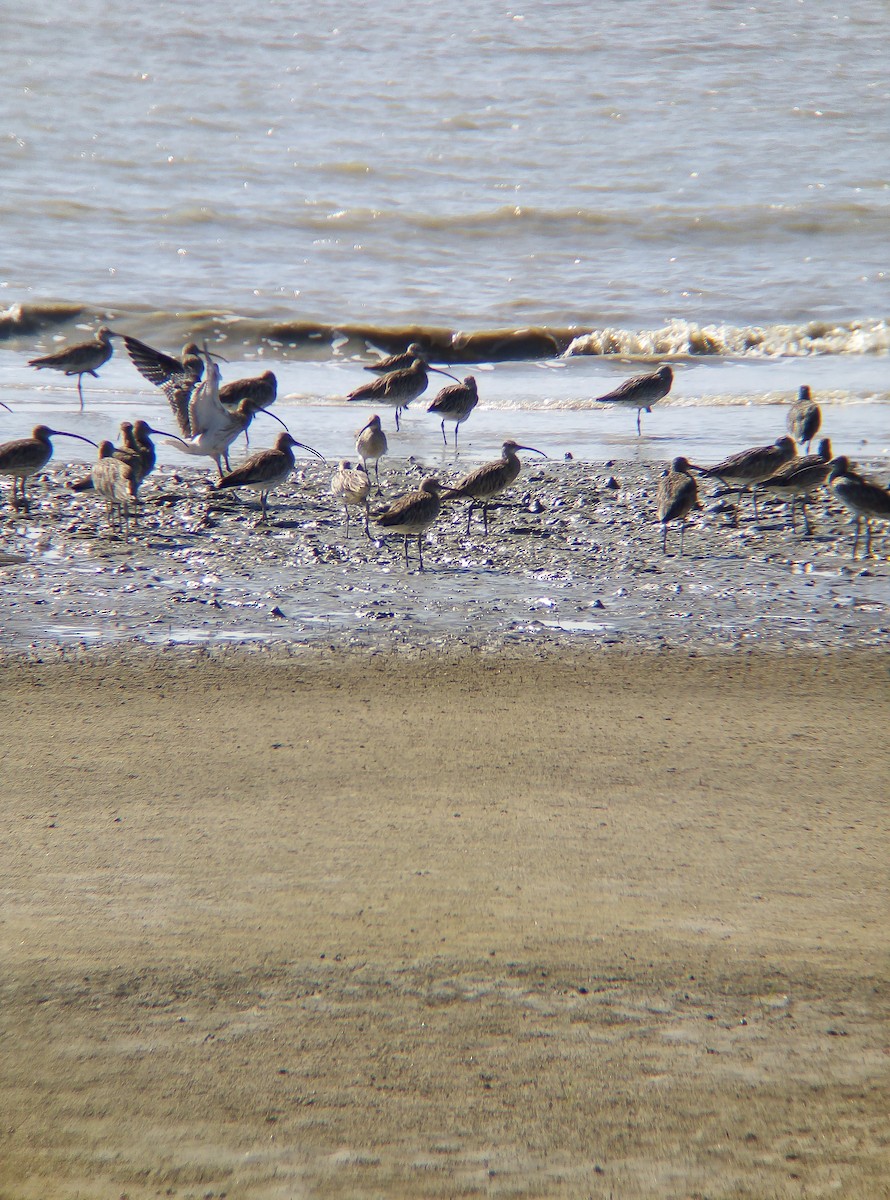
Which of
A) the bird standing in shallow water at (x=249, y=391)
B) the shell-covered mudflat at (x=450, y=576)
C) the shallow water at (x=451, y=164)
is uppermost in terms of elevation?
the shallow water at (x=451, y=164)

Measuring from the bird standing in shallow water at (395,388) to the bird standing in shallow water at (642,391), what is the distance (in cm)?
184

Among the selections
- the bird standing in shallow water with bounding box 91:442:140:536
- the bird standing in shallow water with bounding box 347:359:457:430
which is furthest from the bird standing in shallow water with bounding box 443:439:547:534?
the bird standing in shallow water with bounding box 347:359:457:430

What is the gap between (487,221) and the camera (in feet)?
75.4

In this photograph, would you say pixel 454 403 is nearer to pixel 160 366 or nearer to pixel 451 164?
pixel 160 366

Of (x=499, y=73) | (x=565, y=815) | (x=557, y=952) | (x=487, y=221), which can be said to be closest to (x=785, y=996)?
(x=557, y=952)

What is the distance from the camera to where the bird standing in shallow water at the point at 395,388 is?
12.6m

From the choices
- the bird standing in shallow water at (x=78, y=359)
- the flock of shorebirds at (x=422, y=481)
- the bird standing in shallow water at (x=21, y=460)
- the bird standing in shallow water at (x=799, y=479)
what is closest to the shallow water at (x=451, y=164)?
the bird standing in shallow water at (x=78, y=359)

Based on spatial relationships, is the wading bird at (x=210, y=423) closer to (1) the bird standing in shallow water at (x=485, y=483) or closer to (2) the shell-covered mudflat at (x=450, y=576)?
(2) the shell-covered mudflat at (x=450, y=576)

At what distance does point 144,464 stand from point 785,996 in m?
7.08

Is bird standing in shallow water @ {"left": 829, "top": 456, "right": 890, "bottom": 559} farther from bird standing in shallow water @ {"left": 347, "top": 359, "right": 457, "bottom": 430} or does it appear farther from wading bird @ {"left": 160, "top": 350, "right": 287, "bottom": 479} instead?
bird standing in shallow water @ {"left": 347, "top": 359, "right": 457, "bottom": 430}

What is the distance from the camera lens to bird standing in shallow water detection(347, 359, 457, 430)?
1262cm

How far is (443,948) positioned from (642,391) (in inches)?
363

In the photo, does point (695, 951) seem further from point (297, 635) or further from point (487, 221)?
point (487, 221)

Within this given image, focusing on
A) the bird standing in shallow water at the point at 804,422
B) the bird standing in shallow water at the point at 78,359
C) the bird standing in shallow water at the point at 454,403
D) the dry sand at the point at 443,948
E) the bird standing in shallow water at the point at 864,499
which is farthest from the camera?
the bird standing in shallow water at the point at 78,359
